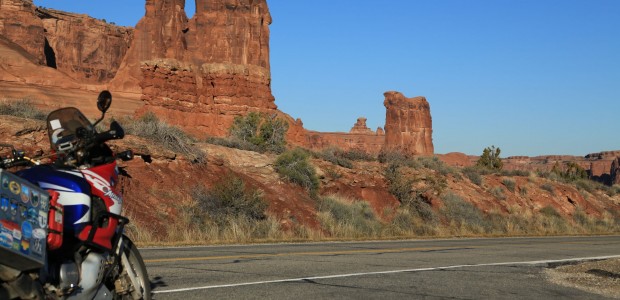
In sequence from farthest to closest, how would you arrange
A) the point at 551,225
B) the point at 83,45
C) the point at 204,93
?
1. the point at 83,45
2. the point at 204,93
3. the point at 551,225

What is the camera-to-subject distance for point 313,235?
21328 millimetres

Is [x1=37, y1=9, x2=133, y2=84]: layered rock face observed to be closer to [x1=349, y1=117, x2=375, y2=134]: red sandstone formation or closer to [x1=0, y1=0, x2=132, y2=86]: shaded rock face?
[x1=0, y1=0, x2=132, y2=86]: shaded rock face

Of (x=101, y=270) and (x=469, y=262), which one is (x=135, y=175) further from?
(x=101, y=270)

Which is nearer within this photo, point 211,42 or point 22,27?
point 211,42

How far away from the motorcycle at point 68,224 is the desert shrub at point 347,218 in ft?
58.7

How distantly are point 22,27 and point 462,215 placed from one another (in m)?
81.6

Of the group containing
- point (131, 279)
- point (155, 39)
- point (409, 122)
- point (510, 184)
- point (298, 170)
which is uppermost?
point (155, 39)

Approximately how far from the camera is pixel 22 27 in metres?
98.2

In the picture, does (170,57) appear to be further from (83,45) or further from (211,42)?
(83,45)

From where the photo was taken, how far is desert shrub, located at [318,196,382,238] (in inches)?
942

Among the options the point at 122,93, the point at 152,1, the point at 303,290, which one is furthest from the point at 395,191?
the point at 152,1

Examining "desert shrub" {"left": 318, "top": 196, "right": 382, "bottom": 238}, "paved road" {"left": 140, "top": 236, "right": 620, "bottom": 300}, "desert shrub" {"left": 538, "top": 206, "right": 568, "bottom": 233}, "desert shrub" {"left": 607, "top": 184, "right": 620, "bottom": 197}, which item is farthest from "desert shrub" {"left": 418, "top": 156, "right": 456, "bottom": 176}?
"paved road" {"left": 140, "top": 236, "right": 620, "bottom": 300}

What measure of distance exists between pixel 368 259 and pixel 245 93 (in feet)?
227

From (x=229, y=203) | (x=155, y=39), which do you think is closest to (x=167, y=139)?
(x=229, y=203)
